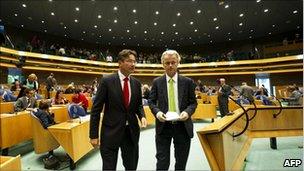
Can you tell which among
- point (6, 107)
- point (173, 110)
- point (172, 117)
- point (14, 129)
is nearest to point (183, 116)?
point (172, 117)

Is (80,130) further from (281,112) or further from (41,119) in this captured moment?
(281,112)

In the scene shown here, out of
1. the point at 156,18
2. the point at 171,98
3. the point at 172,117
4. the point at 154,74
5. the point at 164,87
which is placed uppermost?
the point at 156,18

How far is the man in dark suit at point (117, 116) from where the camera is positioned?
2.15 m

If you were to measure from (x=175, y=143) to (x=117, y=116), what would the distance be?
62 cm

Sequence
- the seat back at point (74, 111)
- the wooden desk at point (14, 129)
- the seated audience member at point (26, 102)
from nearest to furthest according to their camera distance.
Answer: the wooden desk at point (14, 129) < the seat back at point (74, 111) < the seated audience member at point (26, 102)

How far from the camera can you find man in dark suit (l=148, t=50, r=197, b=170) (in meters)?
2.29

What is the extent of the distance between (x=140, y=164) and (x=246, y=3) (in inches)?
441

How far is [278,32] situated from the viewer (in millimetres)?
19328

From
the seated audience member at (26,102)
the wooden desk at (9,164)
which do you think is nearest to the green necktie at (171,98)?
the wooden desk at (9,164)

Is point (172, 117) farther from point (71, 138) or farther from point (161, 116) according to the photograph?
point (71, 138)

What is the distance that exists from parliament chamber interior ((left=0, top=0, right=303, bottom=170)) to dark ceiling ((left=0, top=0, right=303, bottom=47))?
2.7 inches

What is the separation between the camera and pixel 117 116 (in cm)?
217

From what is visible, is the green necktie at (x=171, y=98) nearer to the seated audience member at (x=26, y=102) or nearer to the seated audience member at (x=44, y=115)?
the seated audience member at (x=44, y=115)

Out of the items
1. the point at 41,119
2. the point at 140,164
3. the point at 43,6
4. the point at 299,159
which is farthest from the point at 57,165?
the point at 43,6
